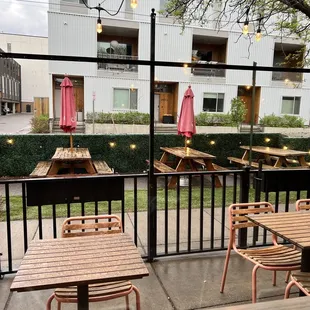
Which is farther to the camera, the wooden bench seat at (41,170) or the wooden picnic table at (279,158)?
the wooden picnic table at (279,158)

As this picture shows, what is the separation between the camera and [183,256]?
351 centimetres

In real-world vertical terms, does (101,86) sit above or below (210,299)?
above

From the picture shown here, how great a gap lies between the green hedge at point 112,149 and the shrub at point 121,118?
6.91 meters

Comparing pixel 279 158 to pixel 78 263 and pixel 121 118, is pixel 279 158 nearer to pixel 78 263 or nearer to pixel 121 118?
pixel 78 263

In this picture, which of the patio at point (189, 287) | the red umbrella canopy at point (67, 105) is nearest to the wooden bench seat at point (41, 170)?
the red umbrella canopy at point (67, 105)

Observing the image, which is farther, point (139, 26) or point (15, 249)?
point (139, 26)

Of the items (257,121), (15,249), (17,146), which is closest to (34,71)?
(257,121)

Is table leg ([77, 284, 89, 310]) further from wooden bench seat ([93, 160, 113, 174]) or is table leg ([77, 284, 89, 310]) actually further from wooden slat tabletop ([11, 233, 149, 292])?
wooden bench seat ([93, 160, 113, 174])

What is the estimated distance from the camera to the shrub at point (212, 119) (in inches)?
718

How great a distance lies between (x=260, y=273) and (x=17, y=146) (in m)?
7.47

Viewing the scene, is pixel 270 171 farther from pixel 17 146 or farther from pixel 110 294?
pixel 17 146

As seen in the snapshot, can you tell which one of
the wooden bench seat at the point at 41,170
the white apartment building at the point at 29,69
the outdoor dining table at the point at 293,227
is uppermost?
the white apartment building at the point at 29,69

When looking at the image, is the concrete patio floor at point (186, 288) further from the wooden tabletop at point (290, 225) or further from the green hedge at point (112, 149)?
the green hedge at point (112, 149)

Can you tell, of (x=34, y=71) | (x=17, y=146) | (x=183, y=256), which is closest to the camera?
(x=183, y=256)
